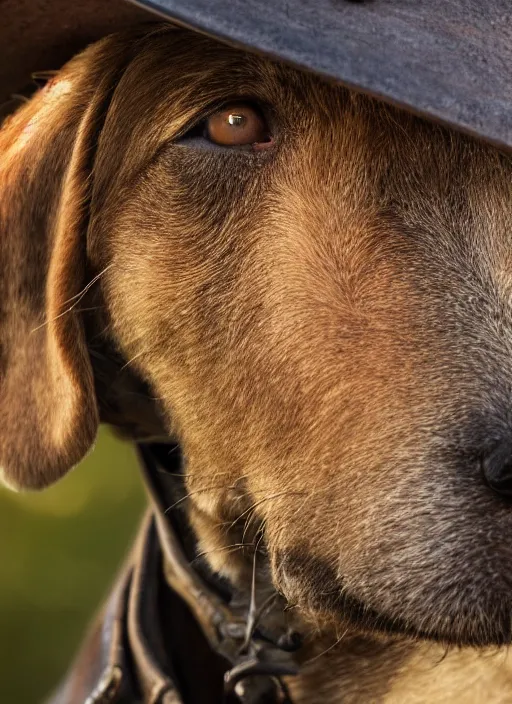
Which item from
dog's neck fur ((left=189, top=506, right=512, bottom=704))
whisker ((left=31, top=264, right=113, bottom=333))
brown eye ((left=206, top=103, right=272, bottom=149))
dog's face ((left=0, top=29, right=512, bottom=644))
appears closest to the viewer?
dog's face ((left=0, top=29, right=512, bottom=644))

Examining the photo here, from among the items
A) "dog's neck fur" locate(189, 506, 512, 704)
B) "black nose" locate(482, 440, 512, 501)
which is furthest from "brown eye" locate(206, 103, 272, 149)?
"dog's neck fur" locate(189, 506, 512, 704)

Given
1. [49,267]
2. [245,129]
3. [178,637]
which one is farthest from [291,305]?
[178,637]

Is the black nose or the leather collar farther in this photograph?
the leather collar

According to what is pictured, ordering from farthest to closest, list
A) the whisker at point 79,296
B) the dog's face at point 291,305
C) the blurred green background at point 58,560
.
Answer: the blurred green background at point 58,560
the whisker at point 79,296
the dog's face at point 291,305

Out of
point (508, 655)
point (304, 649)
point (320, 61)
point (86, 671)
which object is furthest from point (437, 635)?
point (86, 671)

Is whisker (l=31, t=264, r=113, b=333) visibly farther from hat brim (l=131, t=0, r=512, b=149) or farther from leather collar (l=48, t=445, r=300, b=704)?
hat brim (l=131, t=0, r=512, b=149)

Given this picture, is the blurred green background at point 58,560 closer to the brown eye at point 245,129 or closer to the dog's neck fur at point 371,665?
the dog's neck fur at point 371,665

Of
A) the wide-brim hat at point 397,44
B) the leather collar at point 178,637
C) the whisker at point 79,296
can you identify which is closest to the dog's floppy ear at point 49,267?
the whisker at point 79,296

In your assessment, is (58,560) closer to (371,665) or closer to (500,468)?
(371,665)
